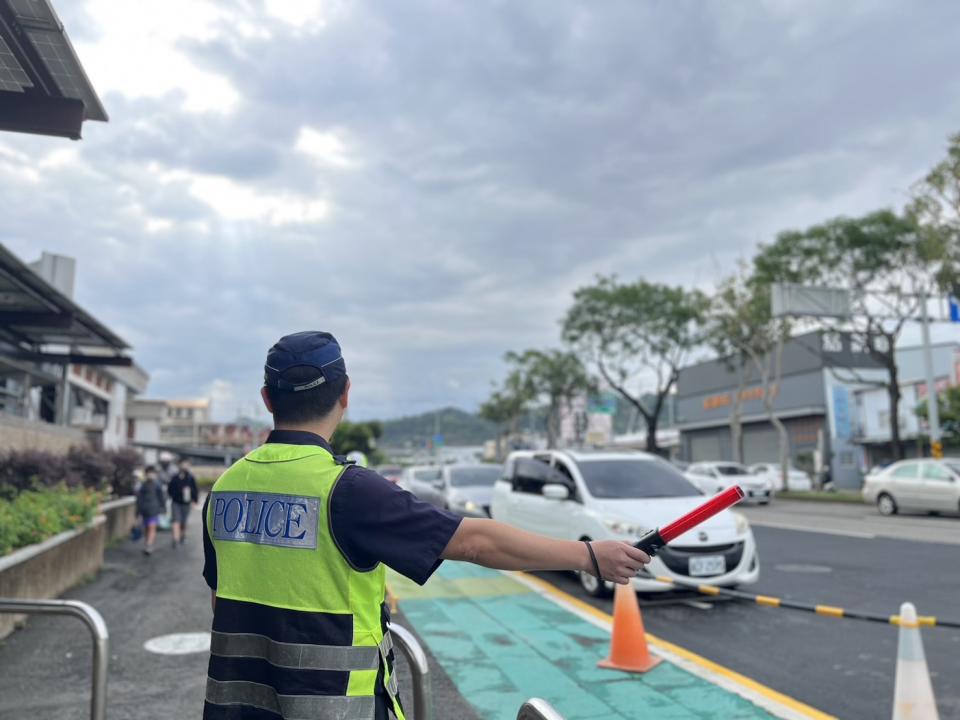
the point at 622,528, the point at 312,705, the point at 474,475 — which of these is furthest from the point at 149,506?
the point at 312,705

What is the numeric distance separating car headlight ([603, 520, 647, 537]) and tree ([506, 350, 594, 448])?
47206mm

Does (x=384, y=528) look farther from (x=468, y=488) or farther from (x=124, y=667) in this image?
(x=468, y=488)

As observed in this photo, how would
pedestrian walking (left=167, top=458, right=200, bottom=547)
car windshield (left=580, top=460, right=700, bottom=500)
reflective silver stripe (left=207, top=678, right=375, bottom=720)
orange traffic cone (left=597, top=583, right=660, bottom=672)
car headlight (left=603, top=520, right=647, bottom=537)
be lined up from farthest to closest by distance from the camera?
pedestrian walking (left=167, top=458, right=200, bottom=547)
car windshield (left=580, top=460, right=700, bottom=500)
car headlight (left=603, top=520, right=647, bottom=537)
orange traffic cone (left=597, top=583, right=660, bottom=672)
reflective silver stripe (left=207, top=678, right=375, bottom=720)

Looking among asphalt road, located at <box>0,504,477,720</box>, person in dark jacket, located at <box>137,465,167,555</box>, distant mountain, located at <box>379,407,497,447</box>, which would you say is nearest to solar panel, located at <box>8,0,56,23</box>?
asphalt road, located at <box>0,504,477,720</box>

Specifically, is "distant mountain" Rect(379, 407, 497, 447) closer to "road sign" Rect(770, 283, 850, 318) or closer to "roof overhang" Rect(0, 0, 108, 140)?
"road sign" Rect(770, 283, 850, 318)

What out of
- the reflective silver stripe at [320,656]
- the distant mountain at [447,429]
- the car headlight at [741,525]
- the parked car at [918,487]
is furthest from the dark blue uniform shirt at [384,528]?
the distant mountain at [447,429]

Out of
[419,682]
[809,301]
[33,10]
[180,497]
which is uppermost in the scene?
[809,301]

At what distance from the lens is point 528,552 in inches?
85.0

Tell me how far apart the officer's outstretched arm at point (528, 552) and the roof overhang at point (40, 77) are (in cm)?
290

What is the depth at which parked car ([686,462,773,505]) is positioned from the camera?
27.3 meters

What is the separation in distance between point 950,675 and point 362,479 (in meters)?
6.04

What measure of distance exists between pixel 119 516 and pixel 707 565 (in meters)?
12.3

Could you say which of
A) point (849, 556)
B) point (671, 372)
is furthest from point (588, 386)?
point (849, 556)

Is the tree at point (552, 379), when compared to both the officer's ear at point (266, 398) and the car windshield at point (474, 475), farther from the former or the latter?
the officer's ear at point (266, 398)
